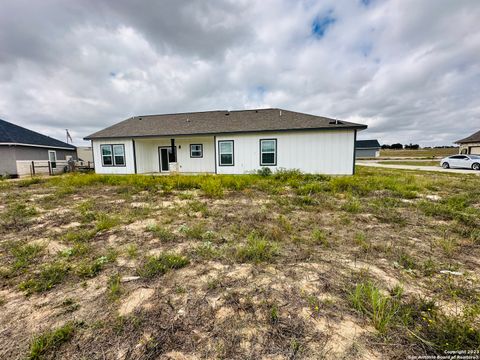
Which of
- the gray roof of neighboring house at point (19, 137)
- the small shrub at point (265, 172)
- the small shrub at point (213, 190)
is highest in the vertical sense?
the gray roof of neighboring house at point (19, 137)

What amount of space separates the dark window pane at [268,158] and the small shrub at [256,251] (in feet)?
27.7

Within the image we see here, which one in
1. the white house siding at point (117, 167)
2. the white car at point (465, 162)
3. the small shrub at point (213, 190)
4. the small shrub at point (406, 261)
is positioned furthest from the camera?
the white car at point (465, 162)

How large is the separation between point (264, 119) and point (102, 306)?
12.1m

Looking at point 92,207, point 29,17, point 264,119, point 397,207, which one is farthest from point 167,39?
point 397,207

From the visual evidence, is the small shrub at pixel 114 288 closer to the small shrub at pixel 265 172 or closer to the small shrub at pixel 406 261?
the small shrub at pixel 406 261

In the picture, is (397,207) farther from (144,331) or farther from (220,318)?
(144,331)

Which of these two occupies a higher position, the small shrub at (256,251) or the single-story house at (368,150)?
the single-story house at (368,150)

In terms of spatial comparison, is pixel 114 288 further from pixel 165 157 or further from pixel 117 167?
pixel 117 167

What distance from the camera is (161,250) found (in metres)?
2.92

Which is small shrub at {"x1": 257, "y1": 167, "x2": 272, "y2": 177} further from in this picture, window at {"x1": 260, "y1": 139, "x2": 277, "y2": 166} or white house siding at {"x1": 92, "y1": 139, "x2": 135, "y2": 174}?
white house siding at {"x1": 92, "y1": 139, "x2": 135, "y2": 174}

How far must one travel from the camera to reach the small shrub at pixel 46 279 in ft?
6.90

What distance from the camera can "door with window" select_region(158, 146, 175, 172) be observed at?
13820 mm

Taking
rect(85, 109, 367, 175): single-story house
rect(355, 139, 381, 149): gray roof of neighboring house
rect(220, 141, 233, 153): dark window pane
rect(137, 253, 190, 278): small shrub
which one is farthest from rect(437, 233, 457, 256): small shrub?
rect(355, 139, 381, 149): gray roof of neighboring house

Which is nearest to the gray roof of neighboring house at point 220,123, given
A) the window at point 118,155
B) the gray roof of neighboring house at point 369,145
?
the window at point 118,155
